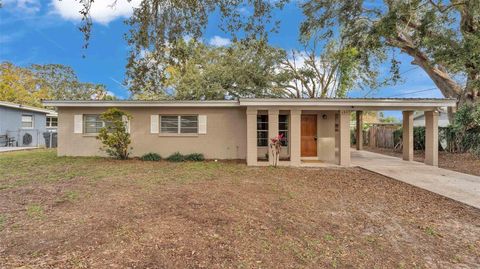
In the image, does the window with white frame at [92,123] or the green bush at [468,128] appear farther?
the green bush at [468,128]

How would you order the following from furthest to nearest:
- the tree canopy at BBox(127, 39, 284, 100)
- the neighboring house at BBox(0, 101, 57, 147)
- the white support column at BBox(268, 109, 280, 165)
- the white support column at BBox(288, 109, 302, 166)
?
the tree canopy at BBox(127, 39, 284, 100) → the neighboring house at BBox(0, 101, 57, 147) → the white support column at BBox(268, 109, 280, 165) → the white support column at BBox(288, 109, 302, 166)

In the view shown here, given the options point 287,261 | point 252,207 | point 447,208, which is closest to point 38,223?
point 252,207

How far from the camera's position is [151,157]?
11.3m


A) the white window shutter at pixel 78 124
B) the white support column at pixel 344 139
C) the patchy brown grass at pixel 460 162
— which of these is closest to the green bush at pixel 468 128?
the patchy brown grass at pixel 460 162

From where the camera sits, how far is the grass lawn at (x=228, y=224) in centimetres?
307

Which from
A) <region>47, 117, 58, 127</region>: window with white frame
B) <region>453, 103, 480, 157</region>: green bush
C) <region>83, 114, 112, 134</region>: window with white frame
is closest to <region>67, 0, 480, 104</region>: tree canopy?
<region>453, 103, 480, 157</region>: green bush

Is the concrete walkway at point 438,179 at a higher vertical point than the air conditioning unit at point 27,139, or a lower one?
lower

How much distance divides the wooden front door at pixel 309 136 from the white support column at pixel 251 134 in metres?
3.12

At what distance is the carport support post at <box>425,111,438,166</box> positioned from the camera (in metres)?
10.0

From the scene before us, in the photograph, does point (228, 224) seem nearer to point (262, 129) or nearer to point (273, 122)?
point (273, 122)

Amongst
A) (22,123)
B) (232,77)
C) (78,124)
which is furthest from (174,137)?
(22,123)

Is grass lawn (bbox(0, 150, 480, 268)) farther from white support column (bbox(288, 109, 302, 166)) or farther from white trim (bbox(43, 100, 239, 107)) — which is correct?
white trim (bbox(43, 100, 239, 107))

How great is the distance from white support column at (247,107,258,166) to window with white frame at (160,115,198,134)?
2.80 metres

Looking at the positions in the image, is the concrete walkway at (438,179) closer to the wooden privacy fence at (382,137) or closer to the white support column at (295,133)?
the white support column at (295,133)
